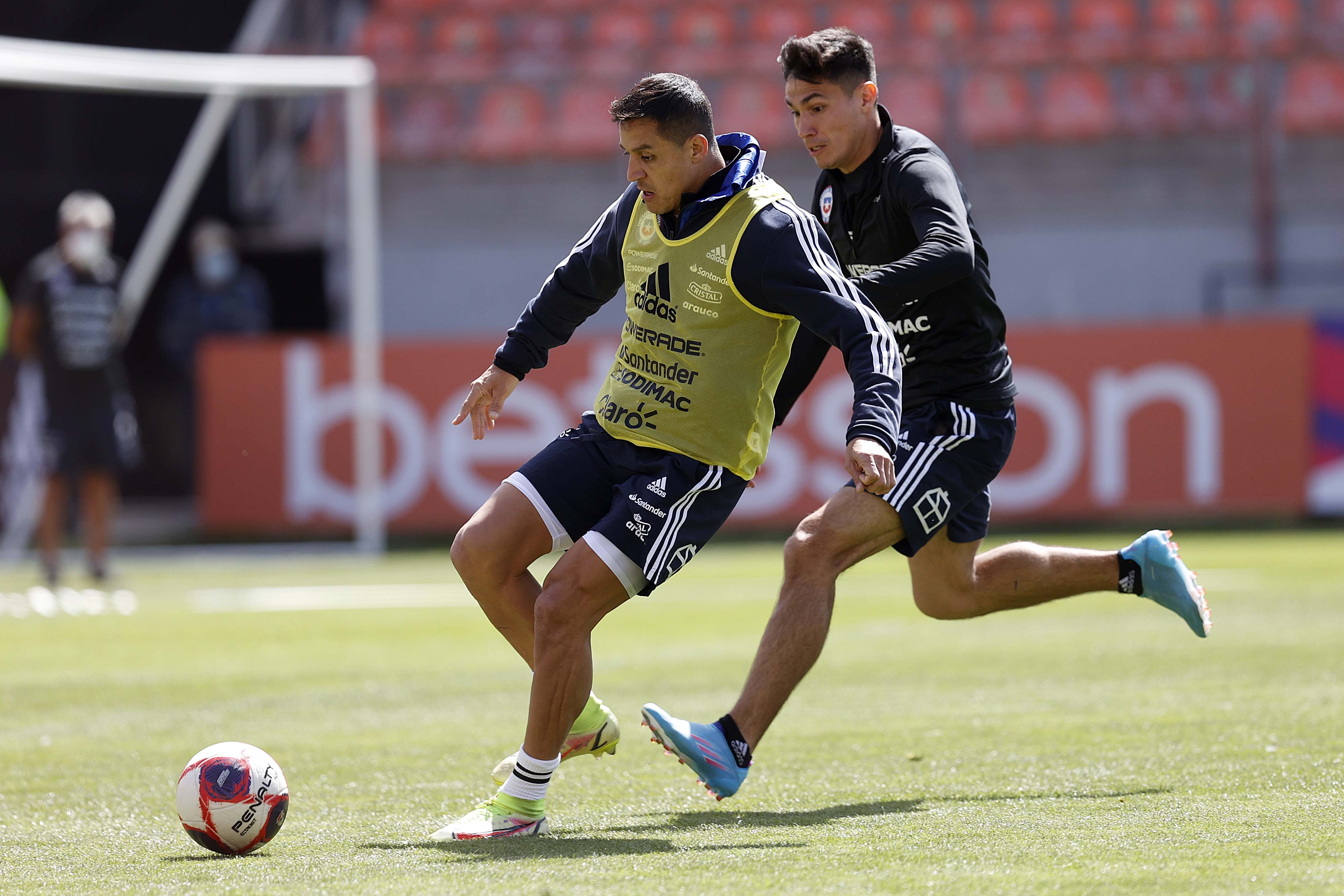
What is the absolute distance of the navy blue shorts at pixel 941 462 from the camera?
16.0ft

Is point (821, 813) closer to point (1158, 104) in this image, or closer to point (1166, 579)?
point (1166, 579)

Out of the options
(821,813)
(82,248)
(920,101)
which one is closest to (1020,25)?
(920,101)

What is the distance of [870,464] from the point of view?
157 inches

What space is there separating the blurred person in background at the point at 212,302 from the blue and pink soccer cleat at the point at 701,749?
1212 cm

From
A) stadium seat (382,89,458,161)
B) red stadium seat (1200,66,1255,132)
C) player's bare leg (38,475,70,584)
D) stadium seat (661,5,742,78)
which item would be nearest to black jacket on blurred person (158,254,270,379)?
stadium seat (382,89,458,161)

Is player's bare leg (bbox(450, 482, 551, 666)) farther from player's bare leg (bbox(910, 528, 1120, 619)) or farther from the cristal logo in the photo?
player's bare leg (bbox(910, 528, 1120, 619))

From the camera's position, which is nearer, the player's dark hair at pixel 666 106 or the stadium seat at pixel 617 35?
the player's dark hair at pixel 666 106

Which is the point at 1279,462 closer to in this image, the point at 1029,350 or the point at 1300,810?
the point at 1029,350

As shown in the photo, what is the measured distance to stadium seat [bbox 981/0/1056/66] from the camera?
704 inches

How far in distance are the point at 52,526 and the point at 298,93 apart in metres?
4.98

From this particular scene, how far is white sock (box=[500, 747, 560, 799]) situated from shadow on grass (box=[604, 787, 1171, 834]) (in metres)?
0.21

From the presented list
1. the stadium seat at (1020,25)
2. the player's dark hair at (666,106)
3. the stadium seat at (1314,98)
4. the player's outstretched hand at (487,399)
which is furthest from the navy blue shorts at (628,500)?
the stadium seat at (1020,25)

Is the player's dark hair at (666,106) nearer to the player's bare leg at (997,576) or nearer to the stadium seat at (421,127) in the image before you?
the player's bare leg at (997,576)

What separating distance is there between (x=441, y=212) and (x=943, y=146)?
5210mm
